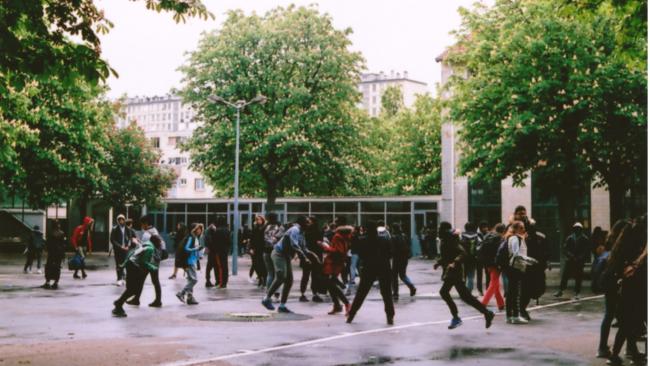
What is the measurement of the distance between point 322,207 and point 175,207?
10345 millimetres

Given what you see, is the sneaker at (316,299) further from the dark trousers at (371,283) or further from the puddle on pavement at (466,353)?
the puddle on pavement at (466,353)

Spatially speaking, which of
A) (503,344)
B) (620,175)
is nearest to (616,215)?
(620,175)

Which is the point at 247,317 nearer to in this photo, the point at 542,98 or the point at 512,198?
the point at 542,98

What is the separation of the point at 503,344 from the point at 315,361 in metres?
2.84

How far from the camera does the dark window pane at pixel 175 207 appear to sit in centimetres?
5253

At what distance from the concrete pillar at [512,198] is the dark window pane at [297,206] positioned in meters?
12.1

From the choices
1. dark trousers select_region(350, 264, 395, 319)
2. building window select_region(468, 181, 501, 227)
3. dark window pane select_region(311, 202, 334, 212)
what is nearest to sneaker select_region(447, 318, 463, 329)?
dark trousers select_region(350, 264, 395, 319)

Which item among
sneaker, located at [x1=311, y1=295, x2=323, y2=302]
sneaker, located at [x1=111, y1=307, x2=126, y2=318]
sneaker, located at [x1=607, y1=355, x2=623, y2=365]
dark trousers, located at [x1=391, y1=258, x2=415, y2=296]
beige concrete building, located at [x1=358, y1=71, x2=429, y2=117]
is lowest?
sneaker, located at [x1=311, y1=295, x2=323, y2=302]

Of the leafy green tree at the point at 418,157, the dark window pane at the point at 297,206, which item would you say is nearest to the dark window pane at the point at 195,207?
the dark window pane at the point at 297,206

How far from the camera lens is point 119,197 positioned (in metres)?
49.4

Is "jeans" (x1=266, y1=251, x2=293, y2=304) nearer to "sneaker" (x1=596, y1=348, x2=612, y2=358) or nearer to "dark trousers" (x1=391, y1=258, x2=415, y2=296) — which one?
"dark trousers" (x1=391, y1=258, x2=415, y2=296)

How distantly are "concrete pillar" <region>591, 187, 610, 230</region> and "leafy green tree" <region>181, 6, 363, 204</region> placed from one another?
11.1 metres

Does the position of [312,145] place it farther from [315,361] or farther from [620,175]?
[315,361]

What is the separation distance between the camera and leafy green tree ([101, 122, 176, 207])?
49.3m
